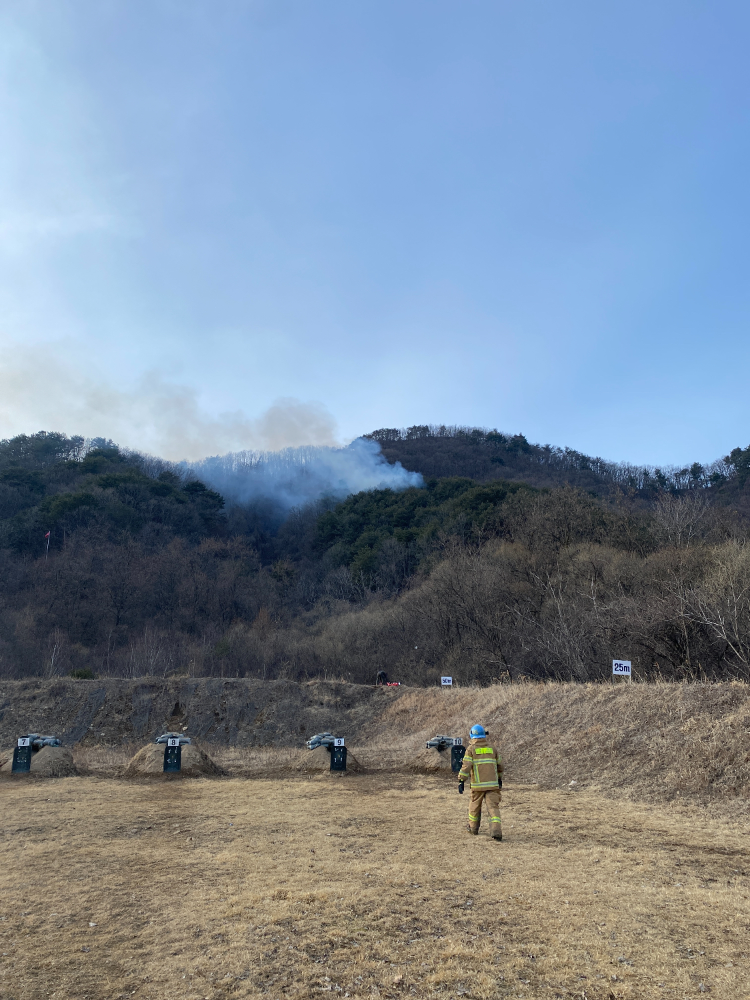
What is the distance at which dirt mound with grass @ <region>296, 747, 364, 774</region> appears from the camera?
16.0 metres

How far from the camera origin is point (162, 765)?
15289 millimetres

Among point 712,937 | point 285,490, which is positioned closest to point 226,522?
point 285,490

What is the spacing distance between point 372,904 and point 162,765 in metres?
11.0

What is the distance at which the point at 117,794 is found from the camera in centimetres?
1300

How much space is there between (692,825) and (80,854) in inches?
350

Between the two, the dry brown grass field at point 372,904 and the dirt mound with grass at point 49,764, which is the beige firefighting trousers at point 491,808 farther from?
the dirt mound with grass at point 49,764

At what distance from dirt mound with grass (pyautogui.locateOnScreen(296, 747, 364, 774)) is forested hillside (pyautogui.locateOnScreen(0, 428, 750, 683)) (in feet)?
32.1

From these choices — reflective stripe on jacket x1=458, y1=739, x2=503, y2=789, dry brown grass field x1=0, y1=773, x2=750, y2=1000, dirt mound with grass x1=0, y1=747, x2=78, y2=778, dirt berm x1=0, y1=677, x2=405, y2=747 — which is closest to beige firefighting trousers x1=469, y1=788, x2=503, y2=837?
A: reflective stripe on jacket x1=458, y1=739, x2=503, y2=789

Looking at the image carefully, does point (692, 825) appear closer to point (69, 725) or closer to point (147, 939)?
point (147, 939)

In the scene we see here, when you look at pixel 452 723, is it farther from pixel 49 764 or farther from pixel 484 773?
pixel 484 773

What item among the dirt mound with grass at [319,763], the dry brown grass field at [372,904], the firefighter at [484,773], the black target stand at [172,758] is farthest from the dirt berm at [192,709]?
the firefighter at [484,773]

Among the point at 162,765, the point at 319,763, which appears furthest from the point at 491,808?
the point at 162,765

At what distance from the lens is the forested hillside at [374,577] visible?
24125 millimetres

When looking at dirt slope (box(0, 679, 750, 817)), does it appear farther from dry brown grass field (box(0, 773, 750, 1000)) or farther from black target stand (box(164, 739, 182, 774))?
black target stand (box(164, 739, 182, 774))
